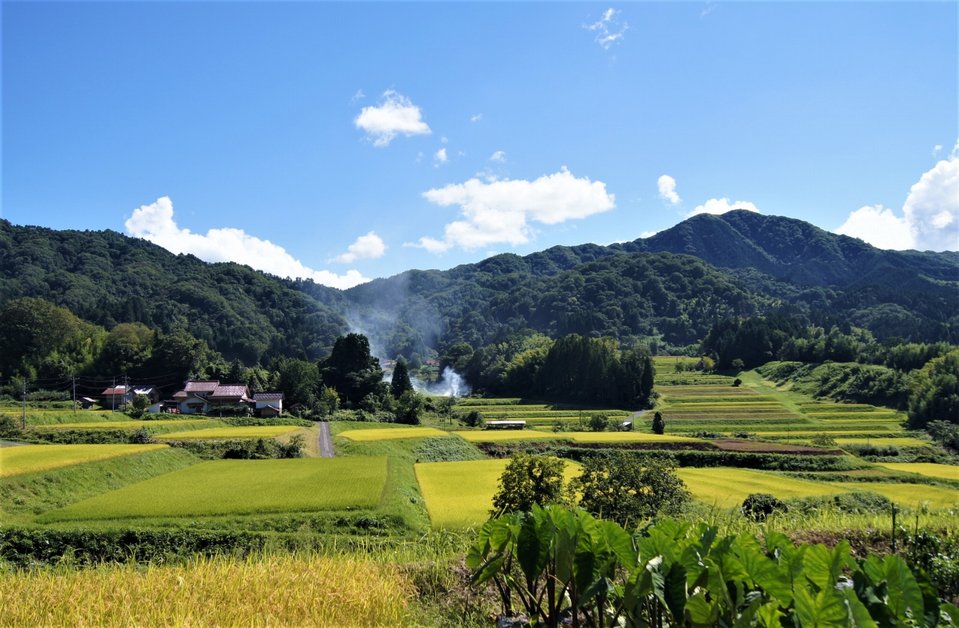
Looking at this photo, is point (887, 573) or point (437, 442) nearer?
point (887, 573)

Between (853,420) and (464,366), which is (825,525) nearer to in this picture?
(853,420)

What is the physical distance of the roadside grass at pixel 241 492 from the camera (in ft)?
70.6

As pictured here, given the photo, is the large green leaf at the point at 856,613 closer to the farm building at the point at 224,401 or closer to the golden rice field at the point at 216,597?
the golden rice field at the point at 216,597

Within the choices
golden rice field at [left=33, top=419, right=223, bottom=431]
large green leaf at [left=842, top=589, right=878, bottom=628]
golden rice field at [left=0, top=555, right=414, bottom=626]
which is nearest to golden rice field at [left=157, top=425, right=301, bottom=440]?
golden rice field at [left=33, top=419, right=223, bottom=431]

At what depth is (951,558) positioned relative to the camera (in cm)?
490

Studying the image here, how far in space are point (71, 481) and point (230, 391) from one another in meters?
43.3

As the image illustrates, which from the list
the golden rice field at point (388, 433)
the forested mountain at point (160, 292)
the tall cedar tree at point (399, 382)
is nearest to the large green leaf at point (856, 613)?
the golden rice field at point (388, 433)

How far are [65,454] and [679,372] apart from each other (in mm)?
112318

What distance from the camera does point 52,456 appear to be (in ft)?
95.6

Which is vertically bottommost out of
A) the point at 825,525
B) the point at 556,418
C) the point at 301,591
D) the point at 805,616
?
the point at 556,418

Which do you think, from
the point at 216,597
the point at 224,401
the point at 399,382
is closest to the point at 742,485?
the point at 216,597

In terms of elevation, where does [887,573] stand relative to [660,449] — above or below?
above

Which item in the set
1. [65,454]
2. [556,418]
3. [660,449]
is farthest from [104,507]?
[556,418]

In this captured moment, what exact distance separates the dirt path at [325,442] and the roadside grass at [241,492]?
7802 mm
